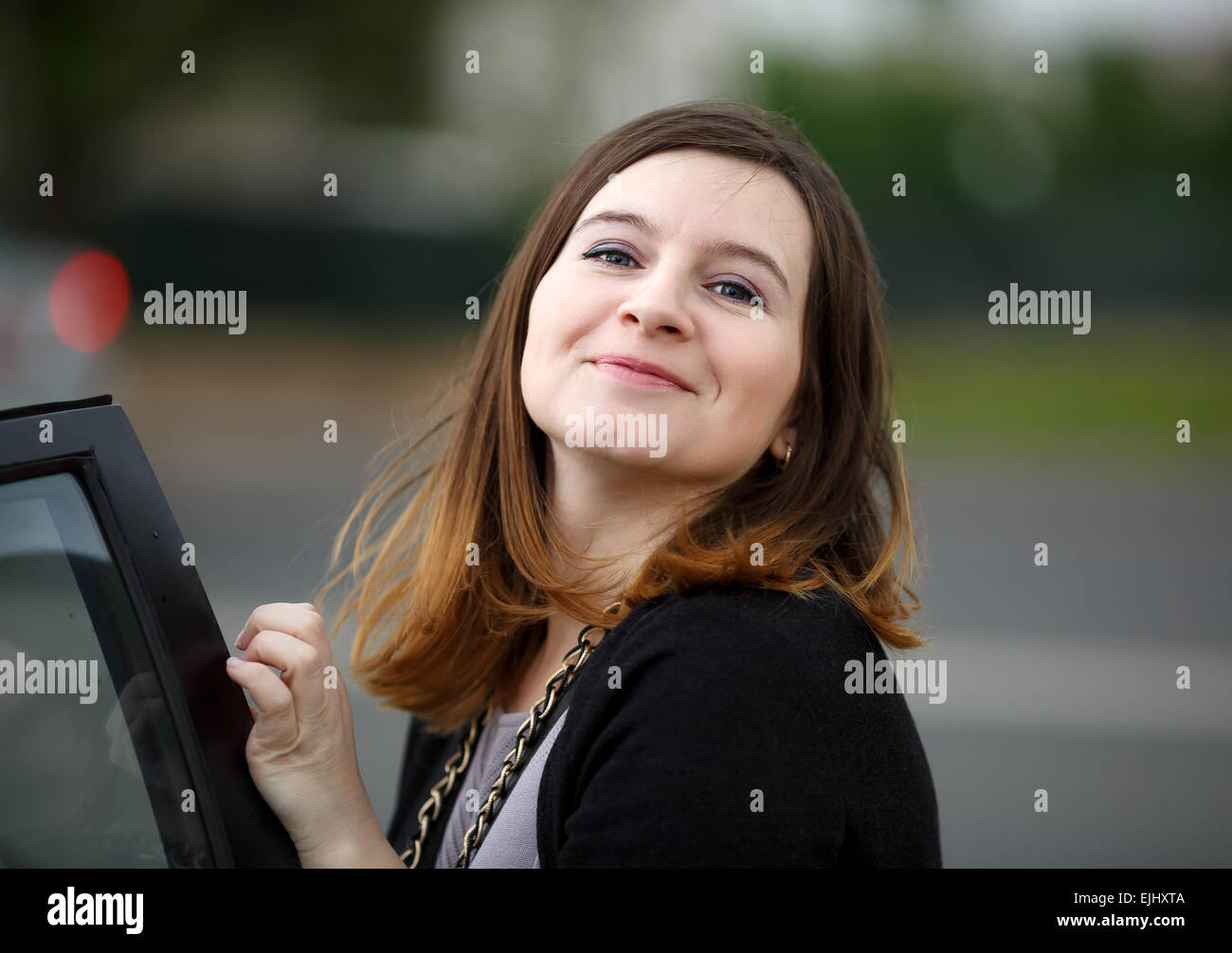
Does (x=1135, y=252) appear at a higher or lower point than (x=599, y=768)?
higher

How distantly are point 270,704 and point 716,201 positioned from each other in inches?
35.2

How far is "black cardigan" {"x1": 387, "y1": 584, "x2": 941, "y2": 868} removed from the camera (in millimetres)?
1308

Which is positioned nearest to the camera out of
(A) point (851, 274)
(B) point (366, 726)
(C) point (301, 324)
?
(A) point (851, 274)

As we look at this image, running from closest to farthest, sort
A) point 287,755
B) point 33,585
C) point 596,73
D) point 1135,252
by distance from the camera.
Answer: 1. point 33,585
2. point 287,755
3. point 1135,252
4. point 596,73

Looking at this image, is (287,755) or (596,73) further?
(596,73)

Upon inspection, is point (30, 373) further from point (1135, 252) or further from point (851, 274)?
point (1135, 252)

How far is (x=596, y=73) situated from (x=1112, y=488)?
7.12m

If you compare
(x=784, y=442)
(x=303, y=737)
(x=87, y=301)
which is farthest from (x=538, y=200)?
(x=303, y=737)

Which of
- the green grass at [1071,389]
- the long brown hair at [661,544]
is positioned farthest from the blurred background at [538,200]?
the long brown hair at [661,544]

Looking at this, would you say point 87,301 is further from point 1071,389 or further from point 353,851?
point 1071,389

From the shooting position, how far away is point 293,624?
1.65 m

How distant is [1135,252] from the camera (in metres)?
12.7

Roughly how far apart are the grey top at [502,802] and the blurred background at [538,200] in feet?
16.6

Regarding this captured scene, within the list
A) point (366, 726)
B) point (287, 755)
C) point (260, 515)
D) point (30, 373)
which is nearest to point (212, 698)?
point (287, 755)
